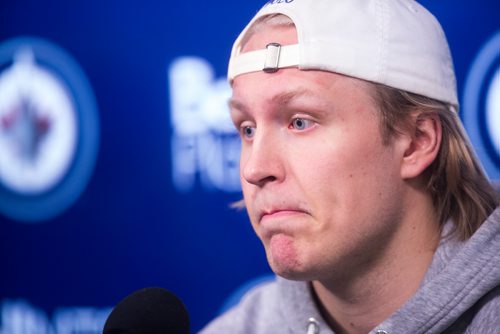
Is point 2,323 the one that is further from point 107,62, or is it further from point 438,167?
point 438,167

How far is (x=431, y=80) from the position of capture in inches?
50.2

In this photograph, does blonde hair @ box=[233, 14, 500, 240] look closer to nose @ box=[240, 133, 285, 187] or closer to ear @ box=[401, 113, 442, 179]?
ear @ box=[401, 113, 442, 179]

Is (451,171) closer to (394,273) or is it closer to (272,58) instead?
(394,273)

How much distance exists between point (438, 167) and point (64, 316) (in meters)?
1.47

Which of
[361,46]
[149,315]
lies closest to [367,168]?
[361,46]

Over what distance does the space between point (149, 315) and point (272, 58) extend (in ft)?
1.64

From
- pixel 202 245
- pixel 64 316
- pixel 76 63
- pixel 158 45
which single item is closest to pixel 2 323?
pixel 64 316

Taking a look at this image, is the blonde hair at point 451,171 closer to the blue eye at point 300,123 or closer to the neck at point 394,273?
the neck at point 394,273

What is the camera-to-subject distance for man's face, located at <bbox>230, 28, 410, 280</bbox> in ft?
3.90

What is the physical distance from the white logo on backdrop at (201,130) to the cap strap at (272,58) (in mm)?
880

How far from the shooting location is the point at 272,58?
48.4 inches

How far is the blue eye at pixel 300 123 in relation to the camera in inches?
47.5

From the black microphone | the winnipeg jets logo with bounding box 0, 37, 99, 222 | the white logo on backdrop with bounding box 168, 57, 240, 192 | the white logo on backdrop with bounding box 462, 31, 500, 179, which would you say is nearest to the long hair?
the black microphone

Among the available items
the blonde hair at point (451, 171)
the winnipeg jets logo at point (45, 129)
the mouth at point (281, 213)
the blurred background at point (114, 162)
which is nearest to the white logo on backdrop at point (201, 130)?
the blurred background at point (114, 162)
